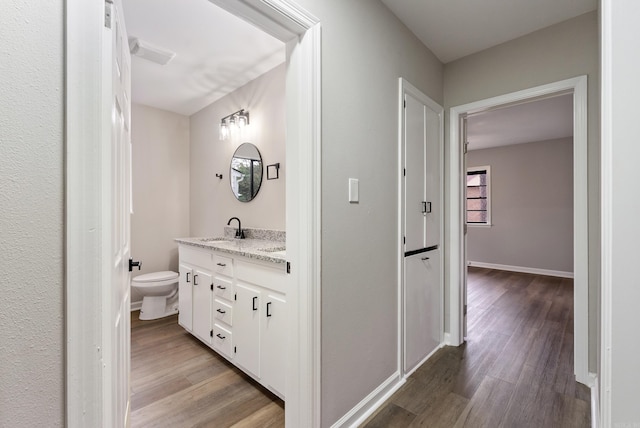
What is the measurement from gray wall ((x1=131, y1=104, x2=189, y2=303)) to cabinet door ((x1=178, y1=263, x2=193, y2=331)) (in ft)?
3.75

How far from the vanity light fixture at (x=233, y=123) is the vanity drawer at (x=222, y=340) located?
79.6 inches

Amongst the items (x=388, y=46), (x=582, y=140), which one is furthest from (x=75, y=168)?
(x=582, y=140)

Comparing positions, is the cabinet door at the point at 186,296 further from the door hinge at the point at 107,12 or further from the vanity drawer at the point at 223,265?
the door hinge at the point at 107,12

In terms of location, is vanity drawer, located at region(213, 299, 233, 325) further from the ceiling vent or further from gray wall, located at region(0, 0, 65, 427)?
the ceiling vent

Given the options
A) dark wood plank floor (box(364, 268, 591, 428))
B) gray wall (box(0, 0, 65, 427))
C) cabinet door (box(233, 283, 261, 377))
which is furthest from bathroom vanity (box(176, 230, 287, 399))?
gray wall (box(0, 0, 65, 427))

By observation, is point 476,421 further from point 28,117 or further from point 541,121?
point 541,121

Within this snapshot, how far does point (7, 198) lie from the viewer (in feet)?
2.02

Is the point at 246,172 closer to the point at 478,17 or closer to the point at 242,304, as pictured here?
the point at 242,304

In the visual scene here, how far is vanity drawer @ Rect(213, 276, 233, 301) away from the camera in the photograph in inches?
83.4

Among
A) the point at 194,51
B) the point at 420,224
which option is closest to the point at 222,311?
the point at 420,224

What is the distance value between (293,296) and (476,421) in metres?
1.29

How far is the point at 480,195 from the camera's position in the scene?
20.5 ft

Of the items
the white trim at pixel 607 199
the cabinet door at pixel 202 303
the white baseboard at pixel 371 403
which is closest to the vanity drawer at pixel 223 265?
the cabinet door at pixel 202 303

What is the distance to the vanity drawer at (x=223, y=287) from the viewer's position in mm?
2119
